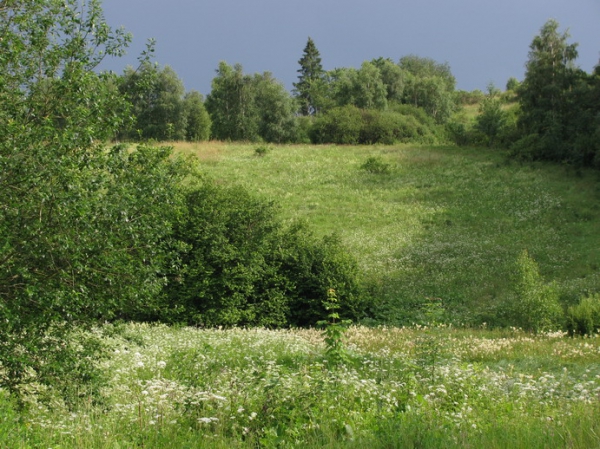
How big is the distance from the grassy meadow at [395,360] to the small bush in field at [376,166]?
4.64 metres

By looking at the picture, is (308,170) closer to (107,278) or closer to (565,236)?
(565,236)

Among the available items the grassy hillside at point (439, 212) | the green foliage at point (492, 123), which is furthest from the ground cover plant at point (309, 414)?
the green foliage at point (492, 123)

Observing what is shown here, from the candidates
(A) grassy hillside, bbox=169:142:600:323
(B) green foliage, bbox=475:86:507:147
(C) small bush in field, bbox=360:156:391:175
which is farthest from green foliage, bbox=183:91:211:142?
(B) green foliage, bbox=475:86:507:147

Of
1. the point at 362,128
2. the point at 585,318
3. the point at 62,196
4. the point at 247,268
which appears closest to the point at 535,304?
the point at 585,318

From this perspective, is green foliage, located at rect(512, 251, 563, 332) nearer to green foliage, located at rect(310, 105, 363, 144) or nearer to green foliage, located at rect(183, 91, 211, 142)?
green foliage, located at rect(310, 105, 363, 144)

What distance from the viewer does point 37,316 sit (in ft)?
A: 24.0

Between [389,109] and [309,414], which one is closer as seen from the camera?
[309,414]

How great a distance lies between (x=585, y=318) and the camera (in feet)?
59.8

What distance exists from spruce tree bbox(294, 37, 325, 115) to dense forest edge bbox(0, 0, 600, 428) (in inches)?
2070

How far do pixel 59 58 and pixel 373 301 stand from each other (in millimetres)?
18999

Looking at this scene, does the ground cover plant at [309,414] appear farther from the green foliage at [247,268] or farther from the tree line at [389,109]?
the tree line at [389,109]

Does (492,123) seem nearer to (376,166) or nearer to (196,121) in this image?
(376,166)

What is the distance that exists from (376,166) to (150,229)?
4428cm

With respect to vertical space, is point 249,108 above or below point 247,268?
above
